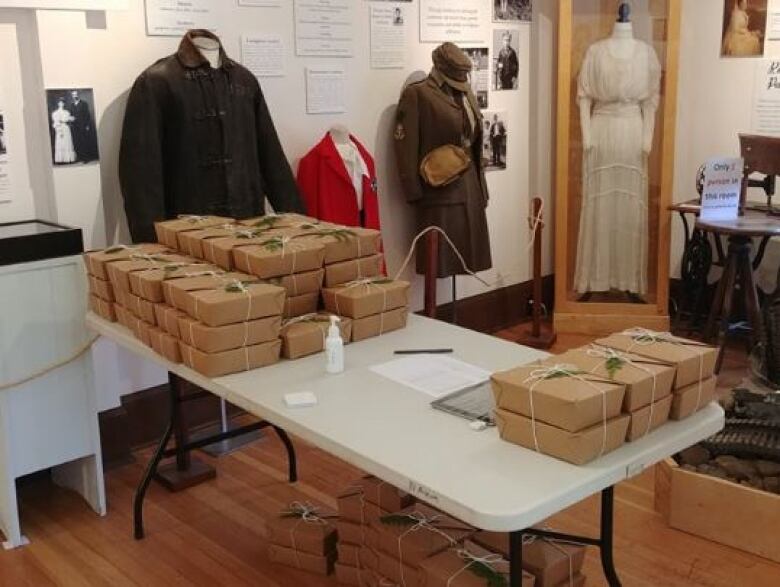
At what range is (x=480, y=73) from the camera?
16.6 feet

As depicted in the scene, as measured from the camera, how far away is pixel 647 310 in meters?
5.35

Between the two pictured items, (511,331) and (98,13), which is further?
(511,331)

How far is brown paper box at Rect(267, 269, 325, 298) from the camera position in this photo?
2672 millimetres

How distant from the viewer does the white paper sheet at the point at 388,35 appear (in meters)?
4.46

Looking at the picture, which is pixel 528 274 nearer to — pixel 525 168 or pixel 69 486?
pixel 525 168

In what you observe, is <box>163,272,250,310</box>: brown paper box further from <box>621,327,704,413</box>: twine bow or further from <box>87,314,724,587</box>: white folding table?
<box>621,327,704,413</box>: twine bow

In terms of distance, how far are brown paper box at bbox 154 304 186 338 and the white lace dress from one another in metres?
3.33

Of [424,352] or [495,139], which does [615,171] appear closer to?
[495,139]

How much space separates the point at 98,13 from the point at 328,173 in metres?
1.18

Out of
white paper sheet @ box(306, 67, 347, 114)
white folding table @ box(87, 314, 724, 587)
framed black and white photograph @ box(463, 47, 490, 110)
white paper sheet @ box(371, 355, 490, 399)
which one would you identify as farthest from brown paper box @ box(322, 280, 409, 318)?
framed black and white photograph @ box(463, 47, 490, 110)

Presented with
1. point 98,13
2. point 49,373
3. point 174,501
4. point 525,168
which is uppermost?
point 98,13

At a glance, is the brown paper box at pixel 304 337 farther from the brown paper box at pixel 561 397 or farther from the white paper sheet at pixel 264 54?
the white paper sheet at pixel 264 54

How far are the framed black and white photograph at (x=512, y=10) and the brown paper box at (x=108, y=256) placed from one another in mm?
2754

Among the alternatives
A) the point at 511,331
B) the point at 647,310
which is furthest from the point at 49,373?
the point at 647,310
